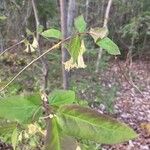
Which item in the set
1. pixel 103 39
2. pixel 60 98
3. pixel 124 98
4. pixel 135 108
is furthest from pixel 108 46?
pixel 124 98

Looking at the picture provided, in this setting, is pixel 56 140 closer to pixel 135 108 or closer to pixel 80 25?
pixel 80 25

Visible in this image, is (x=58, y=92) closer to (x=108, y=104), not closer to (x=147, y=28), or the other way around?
(x=108, y=104)

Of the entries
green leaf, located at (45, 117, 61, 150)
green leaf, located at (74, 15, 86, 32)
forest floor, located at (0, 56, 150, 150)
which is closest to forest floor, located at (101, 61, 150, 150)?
forest floor, located at (0, 56, 150, 150)

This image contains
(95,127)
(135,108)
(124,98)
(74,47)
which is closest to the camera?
(95,127)

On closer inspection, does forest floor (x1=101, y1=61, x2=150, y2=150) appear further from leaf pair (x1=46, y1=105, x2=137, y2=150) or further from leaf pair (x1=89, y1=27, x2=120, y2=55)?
leaf pair (x1=46, y1=105, x2=137, y2=150)

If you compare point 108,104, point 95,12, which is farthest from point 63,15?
point 95,12

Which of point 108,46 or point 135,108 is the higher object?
point 108,46
